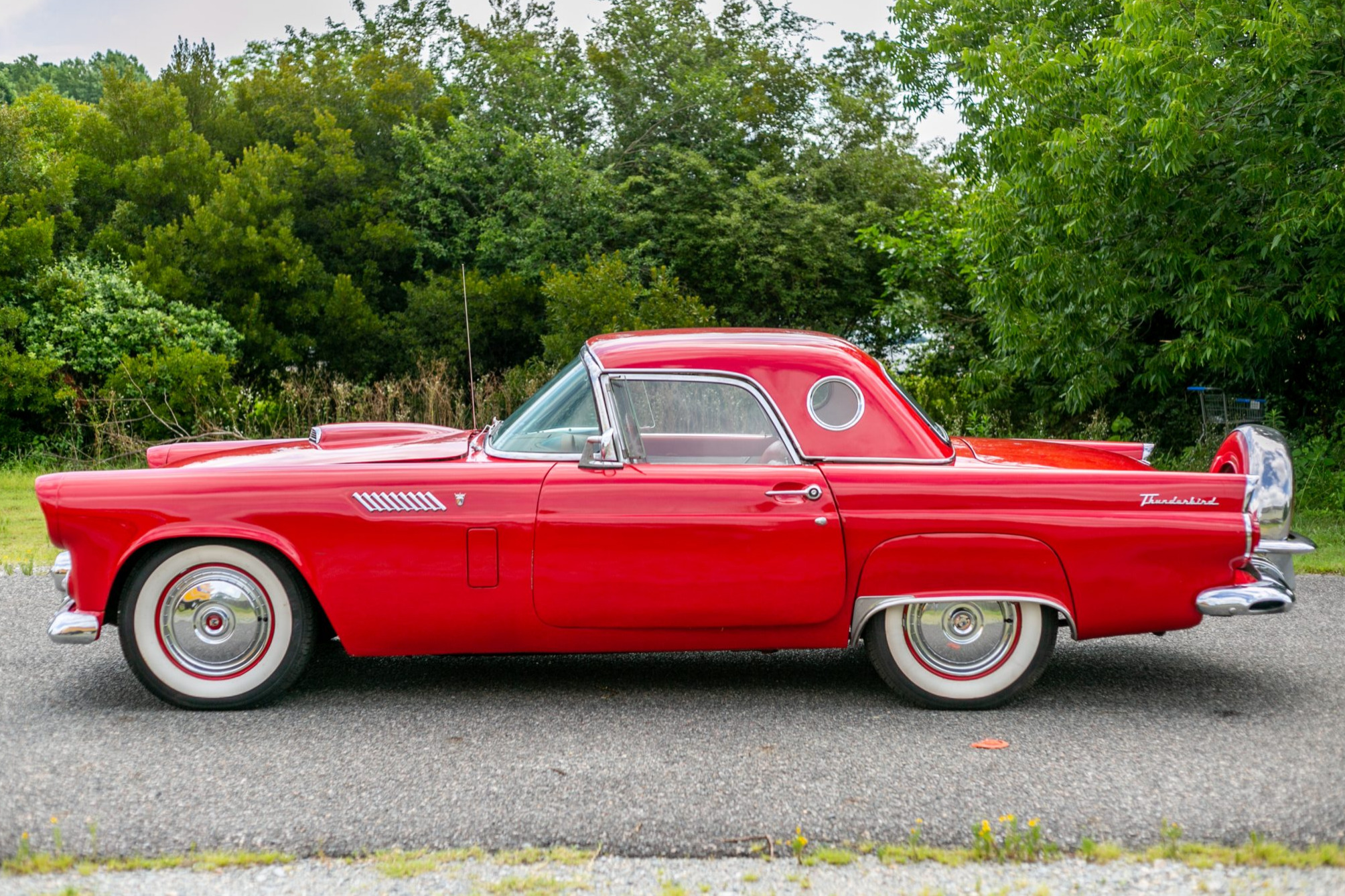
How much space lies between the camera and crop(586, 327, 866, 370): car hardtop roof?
199 inches

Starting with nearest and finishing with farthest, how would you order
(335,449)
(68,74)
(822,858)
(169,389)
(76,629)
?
1. (822,858)
2. (76,629)
3. (335,449)
4. (169,389)
5. (68,74)

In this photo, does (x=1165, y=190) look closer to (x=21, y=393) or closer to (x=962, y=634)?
(x=962, y=634)

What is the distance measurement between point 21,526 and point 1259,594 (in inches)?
382

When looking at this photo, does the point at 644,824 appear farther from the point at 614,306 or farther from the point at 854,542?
the point at 614,306

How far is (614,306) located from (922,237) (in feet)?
16.7

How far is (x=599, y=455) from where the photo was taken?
4.86 metres

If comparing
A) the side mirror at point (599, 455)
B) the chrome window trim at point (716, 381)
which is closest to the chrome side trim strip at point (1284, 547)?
the chrome window trim at point (716, 381)

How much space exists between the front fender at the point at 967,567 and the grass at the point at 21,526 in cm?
608

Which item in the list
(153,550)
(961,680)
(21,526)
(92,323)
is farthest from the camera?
(92,323)

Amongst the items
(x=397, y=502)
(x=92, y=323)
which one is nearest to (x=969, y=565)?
(x=397, y=502)

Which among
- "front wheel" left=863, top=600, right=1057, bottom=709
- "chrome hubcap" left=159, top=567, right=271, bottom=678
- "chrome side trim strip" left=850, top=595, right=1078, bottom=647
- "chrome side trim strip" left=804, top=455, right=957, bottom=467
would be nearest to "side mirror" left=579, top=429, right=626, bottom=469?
"chrome side trim strip" left=804, top=455, right=957, bottom=467

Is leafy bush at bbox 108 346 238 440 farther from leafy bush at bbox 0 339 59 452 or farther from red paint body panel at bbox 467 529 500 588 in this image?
red paint body panel at bbox 467 529 500 588

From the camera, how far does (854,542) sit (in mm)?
4805

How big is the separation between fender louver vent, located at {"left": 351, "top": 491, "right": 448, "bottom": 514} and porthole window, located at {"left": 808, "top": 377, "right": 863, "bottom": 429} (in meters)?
1.52
